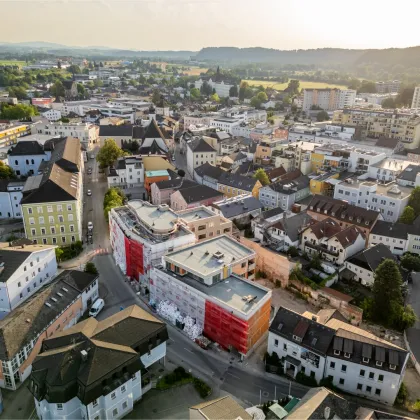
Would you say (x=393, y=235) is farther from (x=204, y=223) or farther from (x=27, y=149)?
(x=27, y=149)

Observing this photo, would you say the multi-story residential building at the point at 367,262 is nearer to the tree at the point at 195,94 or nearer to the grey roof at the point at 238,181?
the grey roof at the point at 238,181

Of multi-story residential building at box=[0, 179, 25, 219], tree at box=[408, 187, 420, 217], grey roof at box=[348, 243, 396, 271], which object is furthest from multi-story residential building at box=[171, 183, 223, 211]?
tree at box=[408, 187, 420, 217]

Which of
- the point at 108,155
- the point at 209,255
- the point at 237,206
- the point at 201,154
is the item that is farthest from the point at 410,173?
the point at 108,155

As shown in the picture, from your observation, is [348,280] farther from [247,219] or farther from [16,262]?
[16,262]

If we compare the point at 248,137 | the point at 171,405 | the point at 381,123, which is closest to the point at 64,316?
the point at 171,405

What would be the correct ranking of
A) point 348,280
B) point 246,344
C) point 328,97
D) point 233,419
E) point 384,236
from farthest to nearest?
point 328,97 < point 384,236 < point 348,280 < point 246,344 < point 233,419

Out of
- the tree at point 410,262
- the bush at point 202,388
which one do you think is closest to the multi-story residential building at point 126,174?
the tree at point 410,262
